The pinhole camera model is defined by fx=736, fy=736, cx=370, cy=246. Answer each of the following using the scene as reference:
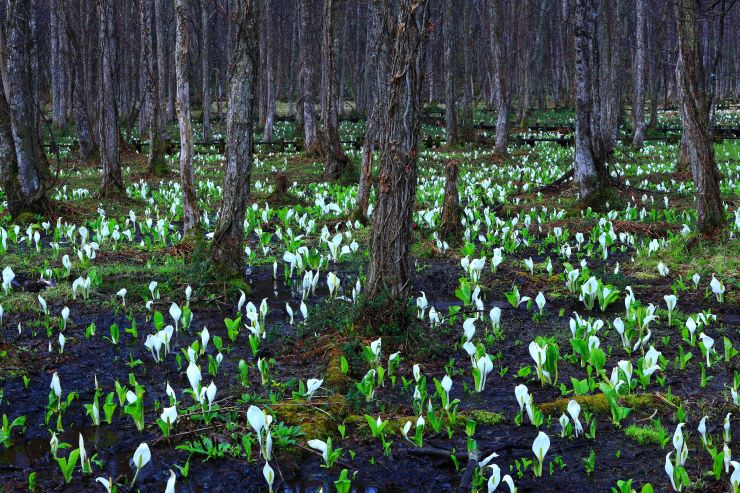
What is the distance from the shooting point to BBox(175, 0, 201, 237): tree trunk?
8.70m

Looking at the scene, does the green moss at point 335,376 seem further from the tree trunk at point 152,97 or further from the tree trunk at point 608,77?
the tree trunk at point 608,77

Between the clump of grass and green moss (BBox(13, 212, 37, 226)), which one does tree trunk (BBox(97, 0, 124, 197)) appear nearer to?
green moss (BBox(13, 212, 37, 226))

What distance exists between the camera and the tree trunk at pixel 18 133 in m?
11.5

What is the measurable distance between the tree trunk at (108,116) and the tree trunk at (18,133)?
1913 millimetres

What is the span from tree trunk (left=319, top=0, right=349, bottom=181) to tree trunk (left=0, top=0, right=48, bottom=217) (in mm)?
5185

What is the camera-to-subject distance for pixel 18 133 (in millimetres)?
11789

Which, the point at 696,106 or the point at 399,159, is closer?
the point at 399,159

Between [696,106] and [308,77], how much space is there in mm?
12605

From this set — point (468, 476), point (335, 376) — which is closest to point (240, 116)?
point (335, 376)

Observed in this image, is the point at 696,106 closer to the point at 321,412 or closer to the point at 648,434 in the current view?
the point at 648,434

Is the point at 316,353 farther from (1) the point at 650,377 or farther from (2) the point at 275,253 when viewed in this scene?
(2) the point at 275,253

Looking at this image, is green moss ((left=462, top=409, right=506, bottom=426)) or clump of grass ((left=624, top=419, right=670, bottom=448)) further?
green moss ((left=462, top=409, right=506, bottom=426))

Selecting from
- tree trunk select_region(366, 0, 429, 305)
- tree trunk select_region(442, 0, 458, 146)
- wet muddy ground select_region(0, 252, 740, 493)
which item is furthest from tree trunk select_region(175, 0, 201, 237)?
tree trunk select_region(442, 0, 458, 146)

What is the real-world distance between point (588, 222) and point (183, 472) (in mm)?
8772
